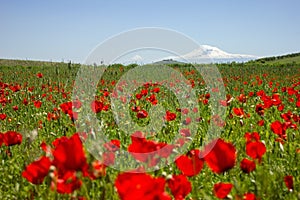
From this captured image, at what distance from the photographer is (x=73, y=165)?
159 centimetres

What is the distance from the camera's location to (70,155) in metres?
1.55

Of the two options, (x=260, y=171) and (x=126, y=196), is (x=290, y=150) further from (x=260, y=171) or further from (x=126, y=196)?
(x=126, y=196)

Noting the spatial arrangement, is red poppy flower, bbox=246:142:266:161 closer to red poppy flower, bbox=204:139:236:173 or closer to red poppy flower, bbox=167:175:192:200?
red poppy flower, bbox=204:139:236:173

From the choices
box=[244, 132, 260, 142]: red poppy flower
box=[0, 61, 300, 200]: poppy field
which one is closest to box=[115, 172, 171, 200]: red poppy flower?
box=[0, 61, 300, 200]: poppy field

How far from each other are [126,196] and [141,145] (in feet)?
2.06

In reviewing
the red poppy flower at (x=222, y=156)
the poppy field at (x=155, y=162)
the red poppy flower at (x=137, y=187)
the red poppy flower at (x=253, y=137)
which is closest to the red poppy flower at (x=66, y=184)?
the poppy field at (x=155, y=162)

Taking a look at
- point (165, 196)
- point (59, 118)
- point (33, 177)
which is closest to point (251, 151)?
point (165, 196)

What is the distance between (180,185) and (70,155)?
0.47 m

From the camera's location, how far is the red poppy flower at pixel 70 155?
1531 mm

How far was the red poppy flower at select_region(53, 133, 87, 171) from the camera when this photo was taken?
1531 millimetres

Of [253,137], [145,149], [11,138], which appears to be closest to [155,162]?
[145,149]

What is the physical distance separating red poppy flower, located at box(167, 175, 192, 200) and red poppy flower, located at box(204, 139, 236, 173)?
0.14 m

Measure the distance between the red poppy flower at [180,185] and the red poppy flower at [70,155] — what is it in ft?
1.24

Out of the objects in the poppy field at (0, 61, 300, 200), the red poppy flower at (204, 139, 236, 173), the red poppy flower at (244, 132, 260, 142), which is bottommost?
the poppy field at (0, 61, 300, 200)
